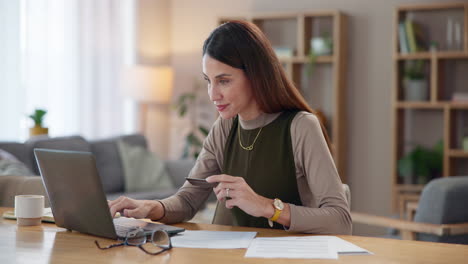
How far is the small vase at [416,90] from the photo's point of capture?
18.4 ft

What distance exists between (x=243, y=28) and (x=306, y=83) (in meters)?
4.14

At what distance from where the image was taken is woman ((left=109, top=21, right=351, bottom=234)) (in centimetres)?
201

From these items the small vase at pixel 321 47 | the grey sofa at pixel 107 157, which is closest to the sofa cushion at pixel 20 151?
the grey sofa at pixel 107 157

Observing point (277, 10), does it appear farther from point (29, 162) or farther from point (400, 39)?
point (29, 162)

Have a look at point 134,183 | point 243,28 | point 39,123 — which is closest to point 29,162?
point 39,123

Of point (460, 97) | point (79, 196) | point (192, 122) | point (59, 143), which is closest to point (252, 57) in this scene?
point (79, 196)

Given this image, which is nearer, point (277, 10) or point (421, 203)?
point (421, 203)

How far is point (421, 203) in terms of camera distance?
11.0 ft

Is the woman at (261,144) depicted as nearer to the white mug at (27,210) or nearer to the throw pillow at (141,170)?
the white mug at (27,210)

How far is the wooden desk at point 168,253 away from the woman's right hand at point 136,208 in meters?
0.17

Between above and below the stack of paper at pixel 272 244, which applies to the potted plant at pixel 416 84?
above

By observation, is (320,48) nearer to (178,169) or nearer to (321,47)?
(321,47)

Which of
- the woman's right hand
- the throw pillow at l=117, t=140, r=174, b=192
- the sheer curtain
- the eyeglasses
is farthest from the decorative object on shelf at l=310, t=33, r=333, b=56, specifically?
the eyeglasses

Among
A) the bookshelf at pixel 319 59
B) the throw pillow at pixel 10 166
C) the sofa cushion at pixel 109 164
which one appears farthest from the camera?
the bookshelf at pixel 319 59
